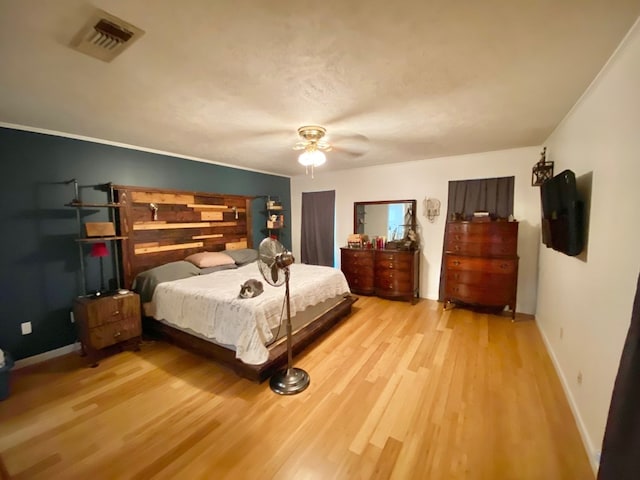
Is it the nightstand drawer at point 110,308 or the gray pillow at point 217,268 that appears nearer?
the nightstand drawer at point 110,308

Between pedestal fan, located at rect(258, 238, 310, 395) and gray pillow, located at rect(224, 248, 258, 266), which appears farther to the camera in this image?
gray pillow, located at rect(224, 248, 258, 266)

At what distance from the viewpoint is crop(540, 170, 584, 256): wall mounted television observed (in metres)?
1.84

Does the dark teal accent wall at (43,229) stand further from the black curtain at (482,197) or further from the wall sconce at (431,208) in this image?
the black curtain at (482,197)

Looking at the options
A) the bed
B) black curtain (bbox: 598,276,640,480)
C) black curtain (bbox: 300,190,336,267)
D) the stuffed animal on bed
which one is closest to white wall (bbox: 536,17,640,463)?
black curtain (bbox: 598,276,640,480)

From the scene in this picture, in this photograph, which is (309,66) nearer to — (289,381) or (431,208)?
(289,381)

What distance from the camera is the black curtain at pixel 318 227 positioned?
5344 mm

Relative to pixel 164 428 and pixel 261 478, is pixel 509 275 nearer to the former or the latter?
pixel 261 478

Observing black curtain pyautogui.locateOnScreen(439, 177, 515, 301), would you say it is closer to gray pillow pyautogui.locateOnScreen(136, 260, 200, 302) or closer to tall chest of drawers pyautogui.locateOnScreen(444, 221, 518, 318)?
tall chest of drawers pyautogui.locateOnScreen(444, 221, 518, 318)

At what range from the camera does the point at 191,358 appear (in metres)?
2.71

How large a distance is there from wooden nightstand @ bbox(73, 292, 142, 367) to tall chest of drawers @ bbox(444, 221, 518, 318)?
13.4 ft

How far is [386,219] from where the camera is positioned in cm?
474

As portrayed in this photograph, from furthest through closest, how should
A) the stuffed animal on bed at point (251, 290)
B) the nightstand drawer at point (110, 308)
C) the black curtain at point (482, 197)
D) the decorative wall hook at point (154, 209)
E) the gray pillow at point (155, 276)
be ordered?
the black curtain at point (482, 197) → the decorative wall hook at point (154, 209) → the gray pillow at point (155, 276) → the nightstand drawer at point (110, 308) → the stuffed animal on bed at point (251, 290)

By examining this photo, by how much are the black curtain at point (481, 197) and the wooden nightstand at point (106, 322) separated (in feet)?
14.4

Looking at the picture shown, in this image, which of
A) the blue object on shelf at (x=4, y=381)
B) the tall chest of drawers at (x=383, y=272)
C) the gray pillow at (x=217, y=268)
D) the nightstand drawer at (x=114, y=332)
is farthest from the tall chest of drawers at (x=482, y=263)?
the blue object on shelf at (x=4, y=381)
